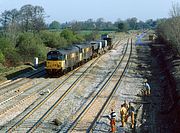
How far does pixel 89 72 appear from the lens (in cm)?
4038

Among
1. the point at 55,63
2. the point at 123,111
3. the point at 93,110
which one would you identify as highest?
the point at 55,63

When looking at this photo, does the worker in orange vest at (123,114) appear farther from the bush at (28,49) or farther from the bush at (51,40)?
the bush at (51,40)

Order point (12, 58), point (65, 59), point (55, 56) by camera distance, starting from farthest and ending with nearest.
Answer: point (12, 58) → point (65, 59) → point (55, 56)

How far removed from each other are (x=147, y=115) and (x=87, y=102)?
4.56 meters

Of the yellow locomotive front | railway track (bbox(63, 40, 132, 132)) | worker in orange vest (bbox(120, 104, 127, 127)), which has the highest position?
the yellow locomotive front

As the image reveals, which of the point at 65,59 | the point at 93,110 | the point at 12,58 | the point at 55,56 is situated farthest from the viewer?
the point at 12,58

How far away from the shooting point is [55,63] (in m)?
35.7

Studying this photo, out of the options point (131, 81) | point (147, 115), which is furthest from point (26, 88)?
point (147, 115)

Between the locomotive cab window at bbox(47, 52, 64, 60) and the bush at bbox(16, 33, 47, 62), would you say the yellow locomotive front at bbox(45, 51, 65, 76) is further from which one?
the bush at bbox(16, 33, 47, 62)

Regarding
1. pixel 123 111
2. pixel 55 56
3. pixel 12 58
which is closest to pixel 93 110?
pixel 123 111

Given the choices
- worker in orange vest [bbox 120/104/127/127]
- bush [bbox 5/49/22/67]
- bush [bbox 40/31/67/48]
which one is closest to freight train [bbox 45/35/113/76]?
bush [bbox 5/49/22/67]

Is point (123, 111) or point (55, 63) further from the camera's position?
point (55, 63)

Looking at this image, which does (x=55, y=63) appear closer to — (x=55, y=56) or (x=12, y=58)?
(x=55, y=56)

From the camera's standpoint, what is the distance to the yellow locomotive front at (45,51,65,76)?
3564 centimetres
